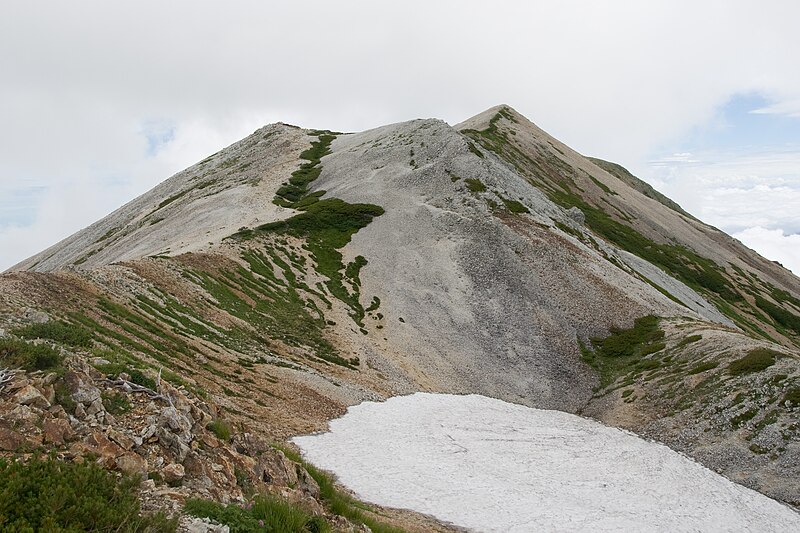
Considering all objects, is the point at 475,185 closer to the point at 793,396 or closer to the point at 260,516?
the point at 793,396

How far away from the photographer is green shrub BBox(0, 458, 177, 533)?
853 centimetres

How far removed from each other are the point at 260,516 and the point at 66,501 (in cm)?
421

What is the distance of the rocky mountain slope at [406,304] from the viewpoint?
1302 inches

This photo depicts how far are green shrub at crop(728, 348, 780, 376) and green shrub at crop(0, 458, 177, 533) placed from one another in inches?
1904

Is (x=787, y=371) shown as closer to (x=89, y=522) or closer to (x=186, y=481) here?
(x=186, y=481)

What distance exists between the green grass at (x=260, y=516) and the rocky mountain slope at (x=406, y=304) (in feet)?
3.99

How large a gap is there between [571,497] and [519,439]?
9217mm

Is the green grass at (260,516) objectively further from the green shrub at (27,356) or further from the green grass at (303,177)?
the green grass at (303,177)

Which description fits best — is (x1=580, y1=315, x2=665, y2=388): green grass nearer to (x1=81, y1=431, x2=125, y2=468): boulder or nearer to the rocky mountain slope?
the rocky mountain slope

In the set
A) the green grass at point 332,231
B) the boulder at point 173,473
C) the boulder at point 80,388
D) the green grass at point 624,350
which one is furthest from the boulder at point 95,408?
the green grass at point 624,350

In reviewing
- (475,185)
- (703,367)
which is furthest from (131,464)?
(475,185)

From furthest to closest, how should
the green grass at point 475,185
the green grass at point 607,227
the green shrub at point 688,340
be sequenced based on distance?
the green grass at point 607,227
the green grass at point 475,185
the green shrub at point 688,340

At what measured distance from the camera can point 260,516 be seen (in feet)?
38.9

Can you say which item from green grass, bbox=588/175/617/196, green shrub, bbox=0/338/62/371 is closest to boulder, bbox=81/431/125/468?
green shrub, bbox=0/338/62/371
